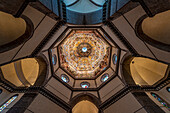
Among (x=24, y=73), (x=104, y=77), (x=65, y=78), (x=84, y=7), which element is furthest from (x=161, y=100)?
(x=24, y=73)

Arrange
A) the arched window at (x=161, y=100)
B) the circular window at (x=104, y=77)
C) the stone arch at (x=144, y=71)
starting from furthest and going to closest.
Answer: the circular window at (x=104, y=77), the stone arch at (x=144, y=71), the arched window at (x=161, y=100)

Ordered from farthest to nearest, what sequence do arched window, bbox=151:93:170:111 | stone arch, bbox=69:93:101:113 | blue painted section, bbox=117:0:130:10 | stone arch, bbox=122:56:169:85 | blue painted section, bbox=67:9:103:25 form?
stone arch, bbox=69:93:101:113
stone arch, bbox=122:56:169:85
arched window, bbox=151:93:170:111
blue painted section, bbox=67:9:103:25
blue painted section, bbox=117:0:130:10

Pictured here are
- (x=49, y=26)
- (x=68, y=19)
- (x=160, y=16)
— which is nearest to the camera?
(x=160, y=16)

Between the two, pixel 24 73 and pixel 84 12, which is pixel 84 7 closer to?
pixel 84 12

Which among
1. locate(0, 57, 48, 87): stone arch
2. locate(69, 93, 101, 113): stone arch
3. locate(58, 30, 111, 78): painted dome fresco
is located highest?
locate(58, 30, 111, 78): painted dome fresco

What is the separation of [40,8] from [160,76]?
549 inches

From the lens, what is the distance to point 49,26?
8.41 meters

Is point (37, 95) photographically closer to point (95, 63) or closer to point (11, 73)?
point (11, 73)

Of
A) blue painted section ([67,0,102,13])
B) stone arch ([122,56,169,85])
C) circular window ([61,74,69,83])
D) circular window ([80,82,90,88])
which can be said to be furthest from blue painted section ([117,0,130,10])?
circular window ([61,74,69,83])

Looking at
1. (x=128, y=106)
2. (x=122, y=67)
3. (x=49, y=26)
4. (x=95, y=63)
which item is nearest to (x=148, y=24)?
(x=122, y=67)

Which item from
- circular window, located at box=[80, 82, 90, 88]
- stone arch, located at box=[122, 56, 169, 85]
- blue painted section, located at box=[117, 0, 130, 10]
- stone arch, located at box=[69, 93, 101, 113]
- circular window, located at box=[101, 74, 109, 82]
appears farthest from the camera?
circular window, located at box=[80, 82, 90, 88]

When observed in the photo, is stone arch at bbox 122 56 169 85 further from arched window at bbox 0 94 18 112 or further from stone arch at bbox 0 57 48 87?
arched window at bbox 0 94 18 112

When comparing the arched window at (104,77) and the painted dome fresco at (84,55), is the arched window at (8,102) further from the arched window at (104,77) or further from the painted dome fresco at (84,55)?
the arched window at (104,77)

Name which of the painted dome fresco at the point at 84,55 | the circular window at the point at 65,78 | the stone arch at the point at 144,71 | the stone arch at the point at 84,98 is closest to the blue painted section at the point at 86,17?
the painted dome fresco at the point at 84,55
